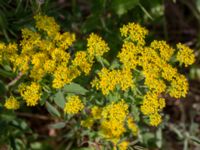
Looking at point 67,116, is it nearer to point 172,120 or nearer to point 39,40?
point 39,40

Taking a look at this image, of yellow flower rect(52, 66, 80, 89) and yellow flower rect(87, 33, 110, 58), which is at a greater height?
yellow flower rect(87, 33, 110, 58)

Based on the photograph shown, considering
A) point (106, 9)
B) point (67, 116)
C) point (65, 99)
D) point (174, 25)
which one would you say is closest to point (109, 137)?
point (67, 116)

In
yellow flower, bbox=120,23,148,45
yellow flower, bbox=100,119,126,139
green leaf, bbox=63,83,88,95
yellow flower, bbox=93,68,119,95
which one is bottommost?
A: yellow flower, bbox=100,119,126,139

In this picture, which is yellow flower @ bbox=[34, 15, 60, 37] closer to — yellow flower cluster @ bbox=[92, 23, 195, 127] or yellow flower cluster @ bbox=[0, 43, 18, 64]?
yellow flower cluster @ bbox=[0, 43, 18, 64]

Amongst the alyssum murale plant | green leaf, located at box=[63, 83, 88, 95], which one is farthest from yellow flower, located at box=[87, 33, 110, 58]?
green leaf, located at box=[63, 83, 88, 95]

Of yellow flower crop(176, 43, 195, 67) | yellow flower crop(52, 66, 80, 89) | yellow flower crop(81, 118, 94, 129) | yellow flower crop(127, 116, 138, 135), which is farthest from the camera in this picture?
yellow flower crop(127, 116, 138, 135)

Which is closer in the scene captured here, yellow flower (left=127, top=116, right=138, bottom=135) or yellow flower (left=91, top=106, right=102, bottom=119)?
yellow flower (left=91, top=106, right=102, bottom=119)
